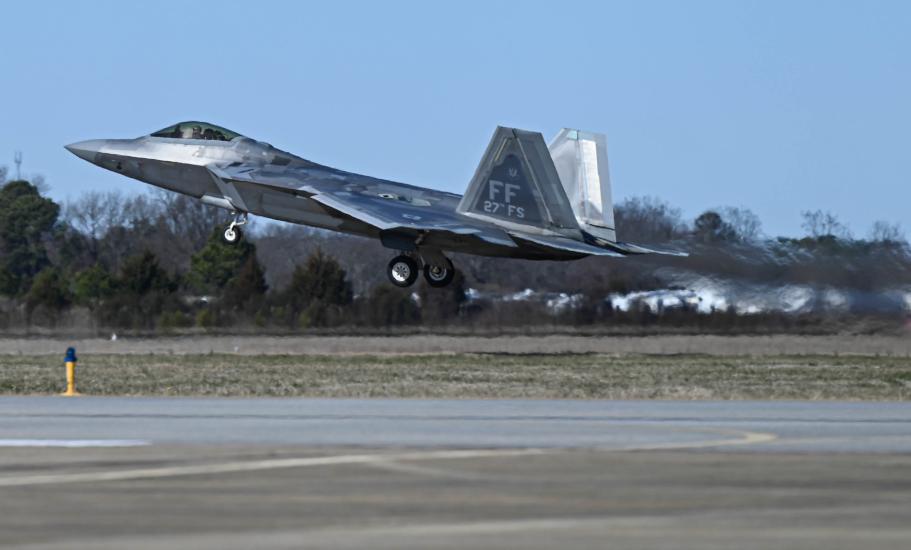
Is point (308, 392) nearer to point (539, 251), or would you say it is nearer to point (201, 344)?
point (539, 251)

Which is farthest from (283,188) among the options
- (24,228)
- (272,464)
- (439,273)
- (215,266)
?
(24,228)

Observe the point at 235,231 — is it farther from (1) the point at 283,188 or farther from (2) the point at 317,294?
(2) the point at 317,294

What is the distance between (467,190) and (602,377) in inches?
216

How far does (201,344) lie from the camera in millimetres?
51375

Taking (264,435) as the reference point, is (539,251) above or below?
above

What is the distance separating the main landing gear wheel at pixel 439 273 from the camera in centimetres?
3650

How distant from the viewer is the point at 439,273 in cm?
3662

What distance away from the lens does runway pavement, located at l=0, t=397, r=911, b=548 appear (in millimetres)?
11188

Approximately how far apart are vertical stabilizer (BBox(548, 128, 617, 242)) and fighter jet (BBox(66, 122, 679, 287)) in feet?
2.47

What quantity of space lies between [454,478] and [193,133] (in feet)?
79.6

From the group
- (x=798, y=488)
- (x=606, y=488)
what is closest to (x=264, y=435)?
(x=606, y=488)

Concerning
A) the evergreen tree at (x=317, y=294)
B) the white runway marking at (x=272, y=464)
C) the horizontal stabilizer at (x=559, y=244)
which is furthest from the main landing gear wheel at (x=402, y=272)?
the white runway marking at (x=272, y=464)

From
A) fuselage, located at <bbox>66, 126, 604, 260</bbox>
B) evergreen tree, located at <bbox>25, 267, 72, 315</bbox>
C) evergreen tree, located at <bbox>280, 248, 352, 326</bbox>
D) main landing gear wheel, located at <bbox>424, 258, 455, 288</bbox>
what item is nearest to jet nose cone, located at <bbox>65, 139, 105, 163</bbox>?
fuselage, located at <bbox>66, 126, 604, 260</bbox>

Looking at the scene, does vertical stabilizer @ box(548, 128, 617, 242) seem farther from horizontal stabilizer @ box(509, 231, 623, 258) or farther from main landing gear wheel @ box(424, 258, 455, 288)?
main landing gear wheel @ box(424, 258, 455, 288)
